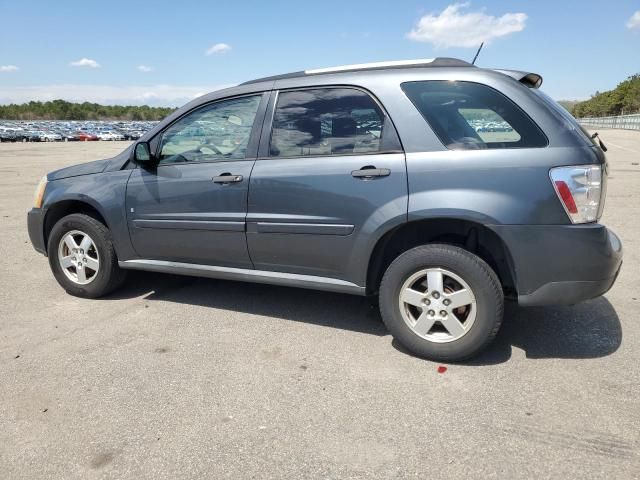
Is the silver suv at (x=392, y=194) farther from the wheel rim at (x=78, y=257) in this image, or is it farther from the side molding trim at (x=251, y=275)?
the wheel rim at (x=78, y=257)

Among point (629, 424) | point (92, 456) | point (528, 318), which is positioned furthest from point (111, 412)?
point (528, 318)

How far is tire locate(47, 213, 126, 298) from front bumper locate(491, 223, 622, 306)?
318 centimetres

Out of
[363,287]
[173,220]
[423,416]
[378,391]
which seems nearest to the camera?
[423,416]

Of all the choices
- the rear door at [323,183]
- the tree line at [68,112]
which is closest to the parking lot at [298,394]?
the rear door at [323,183]

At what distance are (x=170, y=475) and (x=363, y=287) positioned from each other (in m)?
1.70

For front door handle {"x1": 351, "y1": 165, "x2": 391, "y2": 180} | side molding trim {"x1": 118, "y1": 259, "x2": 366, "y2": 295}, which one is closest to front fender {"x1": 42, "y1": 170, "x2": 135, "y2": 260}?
side molding trim {"x1": 118, "y1": 259, "x2": 366, "y2": 295}

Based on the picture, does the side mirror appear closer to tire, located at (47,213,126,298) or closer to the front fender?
the front fender

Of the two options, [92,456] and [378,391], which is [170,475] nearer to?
[92,456]

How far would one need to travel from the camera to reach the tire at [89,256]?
436cm

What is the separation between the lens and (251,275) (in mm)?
3812

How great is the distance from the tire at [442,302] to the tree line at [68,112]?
160071 mm

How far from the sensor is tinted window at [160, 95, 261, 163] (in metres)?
3.80

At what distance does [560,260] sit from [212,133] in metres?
2.60

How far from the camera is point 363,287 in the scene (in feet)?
11.3
